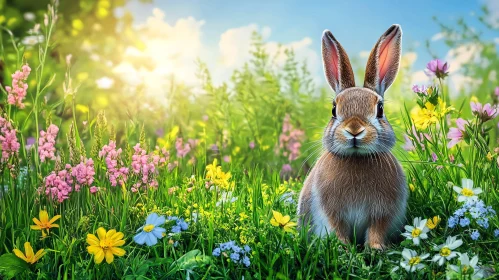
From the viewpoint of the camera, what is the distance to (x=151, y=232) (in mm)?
3521

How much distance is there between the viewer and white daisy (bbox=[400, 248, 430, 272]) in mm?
3393

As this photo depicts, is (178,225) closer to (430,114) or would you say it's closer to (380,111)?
(380,111)

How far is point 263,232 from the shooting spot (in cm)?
373

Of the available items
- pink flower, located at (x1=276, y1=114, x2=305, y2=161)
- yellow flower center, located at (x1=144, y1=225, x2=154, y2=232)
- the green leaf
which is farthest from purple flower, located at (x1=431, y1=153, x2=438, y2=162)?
the green leaf

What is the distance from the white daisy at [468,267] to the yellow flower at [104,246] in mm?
1730

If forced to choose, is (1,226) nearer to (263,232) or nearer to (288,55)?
(263,232)

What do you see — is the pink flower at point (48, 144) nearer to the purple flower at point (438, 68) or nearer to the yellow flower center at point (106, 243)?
the yellow flower center at point (106, 243)

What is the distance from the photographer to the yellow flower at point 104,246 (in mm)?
3352

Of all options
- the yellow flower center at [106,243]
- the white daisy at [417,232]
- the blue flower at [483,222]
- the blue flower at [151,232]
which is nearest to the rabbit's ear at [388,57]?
the white daisy at [417,232]

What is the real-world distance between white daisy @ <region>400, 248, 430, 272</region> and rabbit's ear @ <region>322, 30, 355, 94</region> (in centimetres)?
107

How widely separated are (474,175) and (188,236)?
1.88m

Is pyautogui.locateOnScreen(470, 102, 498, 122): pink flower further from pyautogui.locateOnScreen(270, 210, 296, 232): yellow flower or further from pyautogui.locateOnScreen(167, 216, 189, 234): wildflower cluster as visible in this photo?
pyautogui.locateOnScreen(167, 216, 189, 234): wildflower cluster

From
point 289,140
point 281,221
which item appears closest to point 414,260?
point 281,221

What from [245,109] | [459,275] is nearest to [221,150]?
[245,109]
